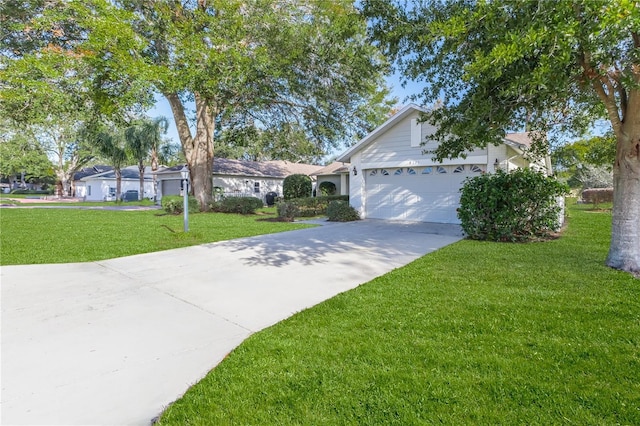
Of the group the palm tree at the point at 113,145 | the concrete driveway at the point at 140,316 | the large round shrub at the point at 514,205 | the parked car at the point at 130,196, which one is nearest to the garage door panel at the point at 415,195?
the large round shrub at the point at 514,205

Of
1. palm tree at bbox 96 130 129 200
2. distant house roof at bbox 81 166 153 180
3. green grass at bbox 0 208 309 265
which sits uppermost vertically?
palm tree at bbox 96 130 129 200

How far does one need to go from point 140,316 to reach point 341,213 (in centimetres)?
1050

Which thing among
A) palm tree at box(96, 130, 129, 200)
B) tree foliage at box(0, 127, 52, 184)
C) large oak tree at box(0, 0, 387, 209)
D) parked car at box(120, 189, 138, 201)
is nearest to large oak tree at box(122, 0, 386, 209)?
large oak tree at box(0, 0, 387, 209)

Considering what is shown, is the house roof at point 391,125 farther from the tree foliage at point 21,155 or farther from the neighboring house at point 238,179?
the tree foliage at point 21,155

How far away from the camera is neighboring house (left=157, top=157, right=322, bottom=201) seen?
1019 inches

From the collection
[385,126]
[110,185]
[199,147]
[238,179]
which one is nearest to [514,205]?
[385,126]

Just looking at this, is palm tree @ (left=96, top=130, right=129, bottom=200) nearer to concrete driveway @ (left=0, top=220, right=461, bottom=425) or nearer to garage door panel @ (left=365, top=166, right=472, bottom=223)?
garage door panel @ (left=365, top=166, right=472, bottom=223)

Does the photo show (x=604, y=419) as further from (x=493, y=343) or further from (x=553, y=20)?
(x=553, y=20)

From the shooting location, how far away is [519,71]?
482cm

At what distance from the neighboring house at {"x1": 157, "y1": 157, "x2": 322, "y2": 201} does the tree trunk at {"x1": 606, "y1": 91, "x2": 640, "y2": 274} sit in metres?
20.2

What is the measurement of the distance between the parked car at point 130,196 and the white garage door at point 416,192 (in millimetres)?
30194

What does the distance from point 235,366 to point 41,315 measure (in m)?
2.65

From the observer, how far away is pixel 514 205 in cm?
853

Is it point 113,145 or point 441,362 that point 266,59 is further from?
point 113,145
